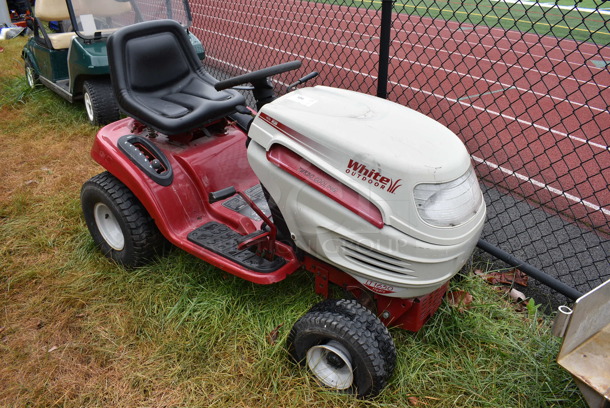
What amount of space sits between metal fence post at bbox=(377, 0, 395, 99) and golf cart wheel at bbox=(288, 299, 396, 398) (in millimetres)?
1472

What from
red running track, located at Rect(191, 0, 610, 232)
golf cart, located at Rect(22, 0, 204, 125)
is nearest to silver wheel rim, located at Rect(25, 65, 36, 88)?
golf cart, located at Rect(22, 0, 204, 125)

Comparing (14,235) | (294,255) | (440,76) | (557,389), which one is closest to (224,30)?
Answer: (440,76)

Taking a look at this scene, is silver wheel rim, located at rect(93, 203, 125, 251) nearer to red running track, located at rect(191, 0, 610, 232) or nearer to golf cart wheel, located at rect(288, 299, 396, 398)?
golf cart wheel, located at rect(288, 299, 396, 398)

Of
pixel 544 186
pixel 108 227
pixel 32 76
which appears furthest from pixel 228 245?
pixel 32 76

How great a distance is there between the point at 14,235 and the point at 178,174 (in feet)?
4.31

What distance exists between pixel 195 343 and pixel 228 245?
18.4 inches

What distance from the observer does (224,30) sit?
9195 mm

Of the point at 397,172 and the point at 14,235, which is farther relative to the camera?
the point at 14,235

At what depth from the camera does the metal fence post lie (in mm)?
2643

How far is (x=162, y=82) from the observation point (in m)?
2.76

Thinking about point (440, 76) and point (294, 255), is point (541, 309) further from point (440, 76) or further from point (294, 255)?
point (440, 76)

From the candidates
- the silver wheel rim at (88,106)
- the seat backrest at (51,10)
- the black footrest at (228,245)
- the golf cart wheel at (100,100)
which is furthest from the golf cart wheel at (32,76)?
the black footrest at (228,245)

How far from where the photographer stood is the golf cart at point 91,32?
4.33m

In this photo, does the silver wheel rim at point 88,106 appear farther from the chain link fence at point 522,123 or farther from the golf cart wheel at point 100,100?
the chain link fence at point 522,123
